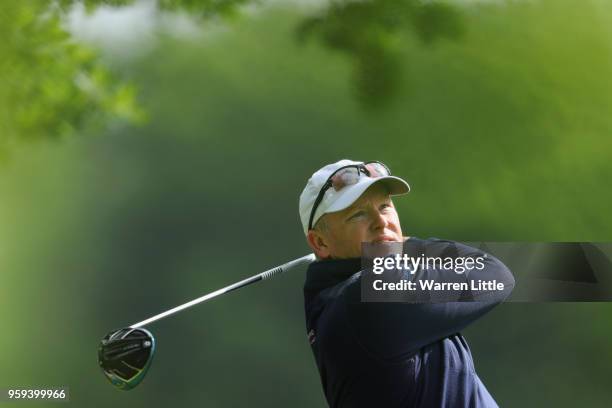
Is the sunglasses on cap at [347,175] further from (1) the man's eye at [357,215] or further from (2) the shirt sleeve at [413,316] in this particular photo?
(2) the shirt sleeve at [413,316]

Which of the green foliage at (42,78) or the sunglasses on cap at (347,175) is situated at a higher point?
the green foliage at (42,78)

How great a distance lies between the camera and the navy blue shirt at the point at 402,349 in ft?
4.63

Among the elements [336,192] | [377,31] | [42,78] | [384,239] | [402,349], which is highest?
[377,31]

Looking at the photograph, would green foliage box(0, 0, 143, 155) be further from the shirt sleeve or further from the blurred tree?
the shirt sleeve

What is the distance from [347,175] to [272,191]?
219 cm

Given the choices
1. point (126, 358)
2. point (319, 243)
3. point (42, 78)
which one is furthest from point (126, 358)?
→ point (42, 78)

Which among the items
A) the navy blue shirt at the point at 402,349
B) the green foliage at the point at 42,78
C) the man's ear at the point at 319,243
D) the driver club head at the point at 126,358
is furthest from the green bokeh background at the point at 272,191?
the navy blue shirt at the point at 402,349

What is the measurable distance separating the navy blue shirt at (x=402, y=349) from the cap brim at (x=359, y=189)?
0.12 meters

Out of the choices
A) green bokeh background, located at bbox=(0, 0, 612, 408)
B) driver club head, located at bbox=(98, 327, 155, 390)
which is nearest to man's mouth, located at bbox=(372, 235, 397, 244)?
driver club head, located at bbox=(98, 327, 155, 390)

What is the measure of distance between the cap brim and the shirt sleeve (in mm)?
159

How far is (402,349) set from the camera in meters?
1.42

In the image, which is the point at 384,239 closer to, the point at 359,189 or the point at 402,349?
the point at 359,189

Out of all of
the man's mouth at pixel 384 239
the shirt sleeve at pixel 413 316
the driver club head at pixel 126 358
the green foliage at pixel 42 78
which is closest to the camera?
the shirt sleeve at pixel 413 316

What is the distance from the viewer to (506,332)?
11.8ft
